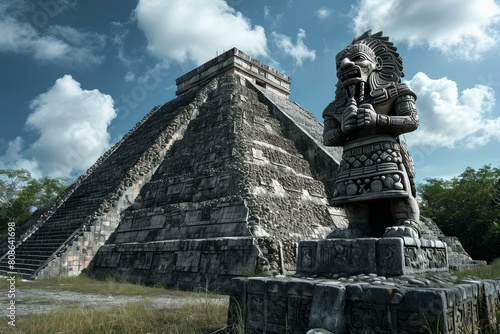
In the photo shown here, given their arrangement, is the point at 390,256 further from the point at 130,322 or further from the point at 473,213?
the point at 473,213

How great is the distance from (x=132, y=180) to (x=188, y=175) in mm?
2517

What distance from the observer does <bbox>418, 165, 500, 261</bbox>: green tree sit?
16609 millimetres

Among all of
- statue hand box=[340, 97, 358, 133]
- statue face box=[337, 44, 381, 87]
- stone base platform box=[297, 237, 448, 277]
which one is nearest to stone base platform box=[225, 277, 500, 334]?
stone base platform box=[297, 237, 448, 277]

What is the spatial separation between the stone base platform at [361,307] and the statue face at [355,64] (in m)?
2.26

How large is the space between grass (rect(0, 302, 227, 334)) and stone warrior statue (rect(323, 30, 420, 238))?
62.6 inches

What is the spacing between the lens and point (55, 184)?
29.8 metres

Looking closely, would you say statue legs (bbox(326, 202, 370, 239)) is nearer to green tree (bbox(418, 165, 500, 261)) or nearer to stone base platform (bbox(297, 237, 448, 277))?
stone base platform (bbox(297, 237, 448, 277))

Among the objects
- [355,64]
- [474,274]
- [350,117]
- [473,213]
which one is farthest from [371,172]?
[473,213]

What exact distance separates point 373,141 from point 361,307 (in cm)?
183

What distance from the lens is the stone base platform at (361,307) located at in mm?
2328

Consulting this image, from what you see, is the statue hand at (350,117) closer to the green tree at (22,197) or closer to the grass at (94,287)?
the grass at (94,287)

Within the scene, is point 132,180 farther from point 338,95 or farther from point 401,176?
point 401,176

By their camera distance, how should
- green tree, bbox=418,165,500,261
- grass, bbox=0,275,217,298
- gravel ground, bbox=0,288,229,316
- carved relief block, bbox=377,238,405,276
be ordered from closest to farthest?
carved relief block, bbox=377,238,405,276
gravel ground, bbox=0,288,229,316
grass, bbox=0,275,217,298
green tree, bbox=418,165,500,261

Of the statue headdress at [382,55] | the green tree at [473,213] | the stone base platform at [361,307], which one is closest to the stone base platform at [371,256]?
the stone base platform at [361,307]
